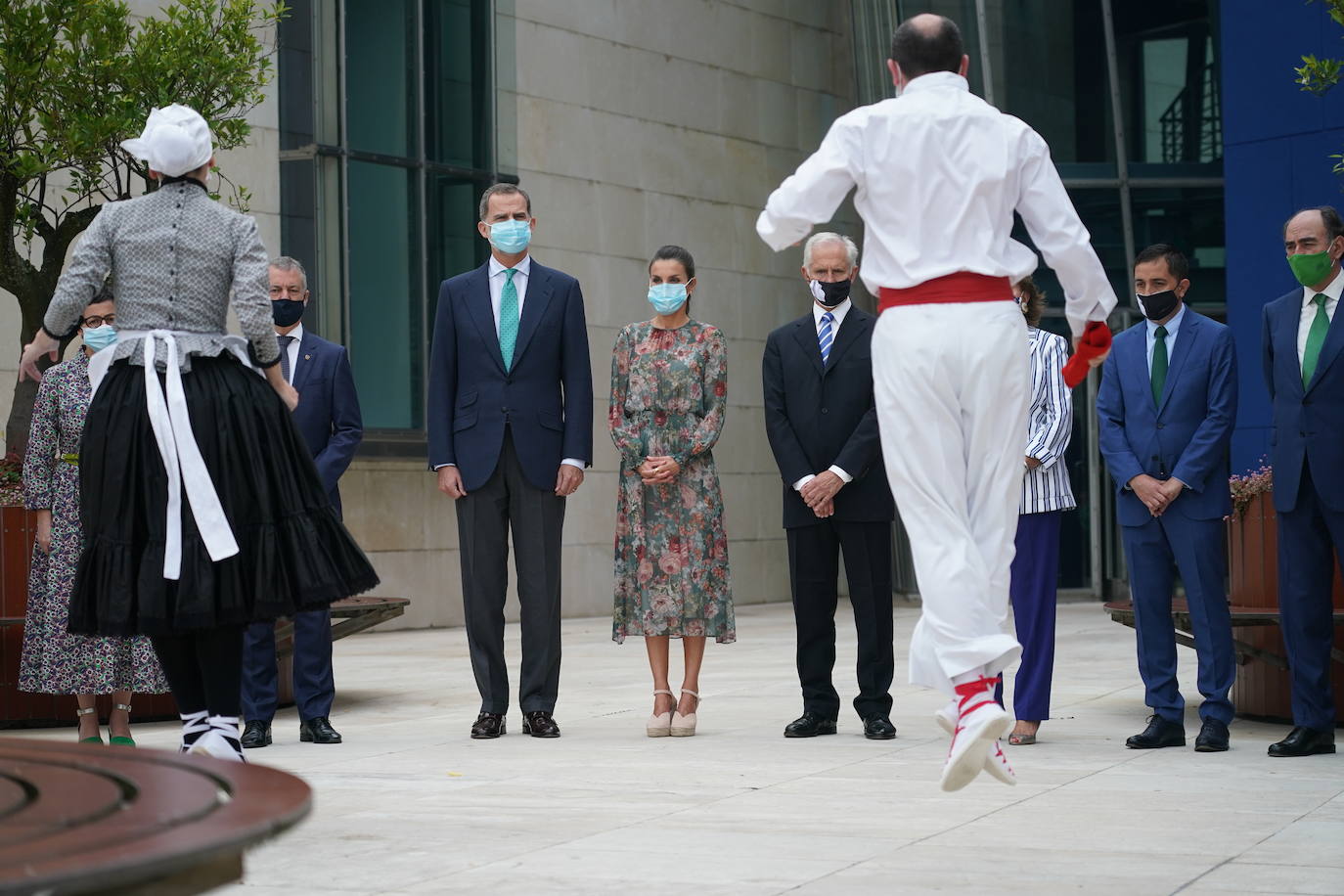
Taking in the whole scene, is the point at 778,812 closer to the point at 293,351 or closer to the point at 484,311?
the point at 484,311

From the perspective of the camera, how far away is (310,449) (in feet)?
24.2

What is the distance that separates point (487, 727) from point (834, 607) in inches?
59.3

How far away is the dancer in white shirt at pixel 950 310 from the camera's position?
184 inches

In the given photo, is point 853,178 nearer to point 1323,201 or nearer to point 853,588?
point 853,588

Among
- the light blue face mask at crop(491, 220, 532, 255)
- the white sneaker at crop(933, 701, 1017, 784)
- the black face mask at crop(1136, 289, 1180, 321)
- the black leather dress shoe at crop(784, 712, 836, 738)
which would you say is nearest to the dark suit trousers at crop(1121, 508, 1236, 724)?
the black face mask at crop(1136, 289, 1180, 321)

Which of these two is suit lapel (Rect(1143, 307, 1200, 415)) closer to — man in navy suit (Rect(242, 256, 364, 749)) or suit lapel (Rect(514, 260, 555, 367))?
suit lapel (Rect(514, 260, 555, 367))

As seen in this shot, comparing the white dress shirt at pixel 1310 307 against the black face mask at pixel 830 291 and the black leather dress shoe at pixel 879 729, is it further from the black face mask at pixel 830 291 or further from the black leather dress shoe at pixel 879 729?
the black leather dress shoe at pixel 879 729

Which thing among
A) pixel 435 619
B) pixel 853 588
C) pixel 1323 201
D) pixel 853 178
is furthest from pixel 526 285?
pixel 1323 201

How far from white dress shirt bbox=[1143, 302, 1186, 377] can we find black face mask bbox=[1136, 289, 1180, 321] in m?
0.04

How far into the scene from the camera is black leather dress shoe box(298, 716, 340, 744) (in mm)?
7395

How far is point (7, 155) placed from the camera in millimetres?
8703

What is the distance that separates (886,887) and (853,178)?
183 cm

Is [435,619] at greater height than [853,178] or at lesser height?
lesser

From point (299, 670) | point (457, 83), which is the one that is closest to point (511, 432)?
point (299, 670)
